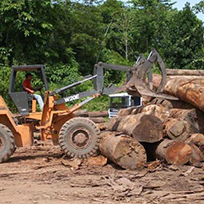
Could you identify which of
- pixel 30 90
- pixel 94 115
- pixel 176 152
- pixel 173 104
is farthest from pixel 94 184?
pixel 94 115

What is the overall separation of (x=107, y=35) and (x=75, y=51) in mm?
6480

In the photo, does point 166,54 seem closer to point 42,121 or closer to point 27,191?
point 42,121

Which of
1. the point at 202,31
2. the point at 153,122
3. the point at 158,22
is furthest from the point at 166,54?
the point at 153,122

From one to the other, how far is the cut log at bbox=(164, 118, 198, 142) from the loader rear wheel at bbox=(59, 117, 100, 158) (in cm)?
191

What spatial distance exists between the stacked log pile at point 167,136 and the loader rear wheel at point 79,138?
29cm

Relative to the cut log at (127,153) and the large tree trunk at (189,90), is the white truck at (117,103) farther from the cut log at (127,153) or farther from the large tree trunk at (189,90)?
the cut log at (127,153)

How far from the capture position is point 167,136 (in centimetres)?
1106

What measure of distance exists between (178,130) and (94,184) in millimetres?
2941

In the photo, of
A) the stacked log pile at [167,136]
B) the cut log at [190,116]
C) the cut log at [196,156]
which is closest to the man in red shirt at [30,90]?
the stacked log pile at [167,136]

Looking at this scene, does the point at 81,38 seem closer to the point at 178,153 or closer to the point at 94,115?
the point at 94,115

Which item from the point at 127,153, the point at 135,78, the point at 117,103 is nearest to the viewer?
the point at 127,153

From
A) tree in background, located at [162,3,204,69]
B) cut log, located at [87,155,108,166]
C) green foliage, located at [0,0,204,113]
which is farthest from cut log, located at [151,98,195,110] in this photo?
tree in background, located at [162,3,204,69]

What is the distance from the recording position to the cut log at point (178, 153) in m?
10.4

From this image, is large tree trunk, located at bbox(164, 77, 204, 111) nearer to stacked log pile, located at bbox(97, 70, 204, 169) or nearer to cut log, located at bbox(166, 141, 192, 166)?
stacked log pile, located at bbox(97, 70, 204, 169)
